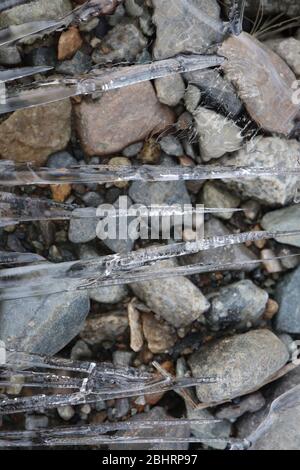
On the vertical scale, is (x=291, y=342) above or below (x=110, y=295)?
below

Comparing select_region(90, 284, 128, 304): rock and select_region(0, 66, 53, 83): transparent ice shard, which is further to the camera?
select_region(90, 284, 128, 304): rock

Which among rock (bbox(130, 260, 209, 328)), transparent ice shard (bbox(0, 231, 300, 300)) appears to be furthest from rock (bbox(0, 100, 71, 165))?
rock (bbox(130, 260, 209, 328))

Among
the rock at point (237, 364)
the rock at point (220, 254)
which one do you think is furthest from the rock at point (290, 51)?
the rock at point (237, 364)

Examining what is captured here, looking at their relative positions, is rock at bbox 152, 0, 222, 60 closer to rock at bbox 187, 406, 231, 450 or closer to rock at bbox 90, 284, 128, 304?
rock at bbox 90, 284, 128, 304

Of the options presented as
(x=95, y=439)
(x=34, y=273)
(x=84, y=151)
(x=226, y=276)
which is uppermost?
(x=84, y=151)

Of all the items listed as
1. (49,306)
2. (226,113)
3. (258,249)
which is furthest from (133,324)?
(226,113)

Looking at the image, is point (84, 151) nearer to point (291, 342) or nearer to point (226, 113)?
point (226, 113)
